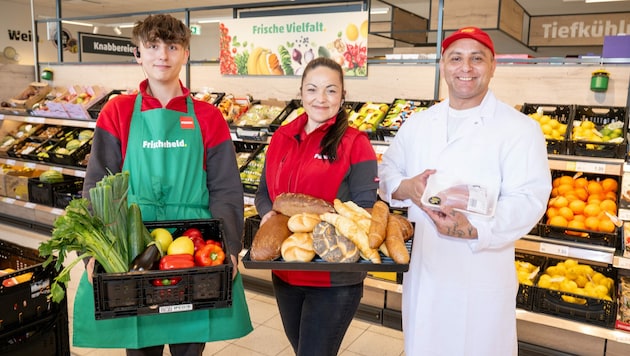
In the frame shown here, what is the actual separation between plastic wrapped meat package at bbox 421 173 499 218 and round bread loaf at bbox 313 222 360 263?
0.31 m

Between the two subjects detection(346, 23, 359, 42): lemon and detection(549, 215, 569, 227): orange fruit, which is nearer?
detection(549, 215, 569, 227): orange fruit

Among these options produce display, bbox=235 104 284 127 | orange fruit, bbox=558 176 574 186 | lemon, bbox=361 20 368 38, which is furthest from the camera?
produce display, bbox=235 104 284 127

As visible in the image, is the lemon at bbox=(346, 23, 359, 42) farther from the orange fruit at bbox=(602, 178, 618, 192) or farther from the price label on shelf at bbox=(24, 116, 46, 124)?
the price label on shelf at bbox=(24, 116, 46, 124)

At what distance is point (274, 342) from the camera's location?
3.41 m

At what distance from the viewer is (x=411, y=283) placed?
2.03 meters

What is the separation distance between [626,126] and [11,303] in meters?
3.45

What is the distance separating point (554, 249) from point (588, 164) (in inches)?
21.7

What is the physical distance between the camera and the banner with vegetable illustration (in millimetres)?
4090

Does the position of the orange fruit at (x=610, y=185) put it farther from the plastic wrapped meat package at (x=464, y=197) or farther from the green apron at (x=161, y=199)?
the green apron at (x=161, y=199)

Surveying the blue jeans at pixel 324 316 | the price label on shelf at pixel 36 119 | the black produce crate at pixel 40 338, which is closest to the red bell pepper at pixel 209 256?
the blue jeans at pixel 324 316

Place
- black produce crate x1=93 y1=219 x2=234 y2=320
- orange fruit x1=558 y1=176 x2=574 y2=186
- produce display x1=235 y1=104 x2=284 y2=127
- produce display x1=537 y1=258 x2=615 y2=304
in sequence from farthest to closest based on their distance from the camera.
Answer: produce display x1=235 y1=104 x2=284 y2=127 → orange fruit x1=558 y1=176 x2=574 y2=186 → produce display x1=537 y1=258 x2=615 y2=304 → black produce crate x1=93 y1=219 x2=234 y2=320

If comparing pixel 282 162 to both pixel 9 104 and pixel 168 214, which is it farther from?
pixel 9 104

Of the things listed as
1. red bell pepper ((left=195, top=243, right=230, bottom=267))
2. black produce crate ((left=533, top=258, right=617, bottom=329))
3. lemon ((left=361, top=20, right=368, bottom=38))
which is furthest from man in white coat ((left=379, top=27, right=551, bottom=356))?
lemon ((left=361, top=20, right=368, bottom=38))

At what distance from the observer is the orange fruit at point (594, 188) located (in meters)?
3.30
